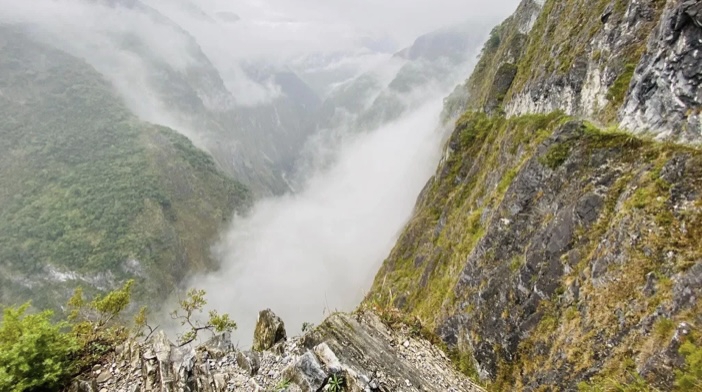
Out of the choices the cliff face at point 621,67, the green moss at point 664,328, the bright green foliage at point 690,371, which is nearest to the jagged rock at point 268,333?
the bright green foliage at point 690,371

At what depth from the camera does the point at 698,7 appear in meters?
14.1

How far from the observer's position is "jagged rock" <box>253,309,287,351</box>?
14.7m

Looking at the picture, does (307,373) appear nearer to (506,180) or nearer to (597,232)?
(597,232)

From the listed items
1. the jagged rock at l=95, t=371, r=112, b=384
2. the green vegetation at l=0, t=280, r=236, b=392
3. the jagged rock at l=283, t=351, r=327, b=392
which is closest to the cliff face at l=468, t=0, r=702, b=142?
the jagged rock at l=283, t=351, r=327, b=392

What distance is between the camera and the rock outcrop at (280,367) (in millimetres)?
11344

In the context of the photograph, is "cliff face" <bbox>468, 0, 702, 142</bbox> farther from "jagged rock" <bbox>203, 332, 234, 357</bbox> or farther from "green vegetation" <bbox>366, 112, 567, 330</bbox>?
"jagged rock" <bbox>203, 332, 234, 357</bbox>

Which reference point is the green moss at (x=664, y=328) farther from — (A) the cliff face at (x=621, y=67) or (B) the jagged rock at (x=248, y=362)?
(B) the jagged rock at (x=248, y=362)

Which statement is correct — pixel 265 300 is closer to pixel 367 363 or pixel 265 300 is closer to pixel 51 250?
pixel 51 250

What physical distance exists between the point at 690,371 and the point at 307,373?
988cm

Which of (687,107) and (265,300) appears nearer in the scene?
(687,107)

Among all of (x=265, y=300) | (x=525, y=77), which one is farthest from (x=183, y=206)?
(x=525, y=77)

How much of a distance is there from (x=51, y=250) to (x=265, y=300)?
8719 cm

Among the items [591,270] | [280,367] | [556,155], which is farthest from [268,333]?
[556,155]

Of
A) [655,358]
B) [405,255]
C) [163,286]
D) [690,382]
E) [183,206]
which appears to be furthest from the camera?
[183,206]
